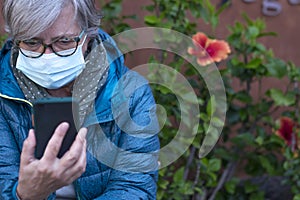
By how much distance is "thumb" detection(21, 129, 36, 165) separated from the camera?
6.98ft

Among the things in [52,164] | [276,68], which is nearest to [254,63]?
[276,68]

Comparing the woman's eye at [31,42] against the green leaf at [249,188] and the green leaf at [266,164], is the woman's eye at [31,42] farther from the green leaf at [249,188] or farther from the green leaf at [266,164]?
the green leaf at [249,188]

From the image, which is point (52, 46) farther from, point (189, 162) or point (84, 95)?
point (189, 162)

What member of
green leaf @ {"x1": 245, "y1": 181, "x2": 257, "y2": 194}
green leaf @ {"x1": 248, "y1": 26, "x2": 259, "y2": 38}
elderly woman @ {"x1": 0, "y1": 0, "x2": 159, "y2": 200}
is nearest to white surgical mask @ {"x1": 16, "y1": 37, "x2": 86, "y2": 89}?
elderly woman @ {"x1": 0, "y1": 0, "x2": 159, "y2": 200}

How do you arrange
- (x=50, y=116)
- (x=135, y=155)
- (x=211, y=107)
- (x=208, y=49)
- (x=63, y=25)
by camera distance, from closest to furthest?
(x=50, y=116) → (x=63, y=25) → (x=135, y=155) → (x=211, y=107) → (x=208, y=49)

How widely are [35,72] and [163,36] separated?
4.91 ft

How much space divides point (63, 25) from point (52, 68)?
0.55ft

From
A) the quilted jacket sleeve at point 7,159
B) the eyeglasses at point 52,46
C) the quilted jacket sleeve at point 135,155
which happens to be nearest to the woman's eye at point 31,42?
the eyeglasses at point 52,46

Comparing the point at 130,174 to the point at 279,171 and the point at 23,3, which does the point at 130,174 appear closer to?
the point at 23,3

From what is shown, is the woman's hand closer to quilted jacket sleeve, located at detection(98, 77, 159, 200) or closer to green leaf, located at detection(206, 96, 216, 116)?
quilted jacket sleeve, located at detection(98, 77, 159, 200)

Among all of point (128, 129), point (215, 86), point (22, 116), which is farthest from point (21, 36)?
point (215, 86)

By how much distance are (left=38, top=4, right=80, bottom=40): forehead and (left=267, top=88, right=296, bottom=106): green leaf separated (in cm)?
198

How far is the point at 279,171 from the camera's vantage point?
443 centimetres

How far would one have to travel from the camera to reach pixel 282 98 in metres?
4.28
